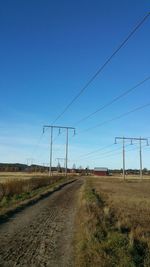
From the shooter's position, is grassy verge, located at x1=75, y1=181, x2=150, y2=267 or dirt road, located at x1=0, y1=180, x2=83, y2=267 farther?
dirt road, located at x1=0, y1=180, x2=83, y2=267

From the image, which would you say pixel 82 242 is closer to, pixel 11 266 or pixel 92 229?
pixel 92 229

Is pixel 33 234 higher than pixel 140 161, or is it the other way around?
pixel 140 161

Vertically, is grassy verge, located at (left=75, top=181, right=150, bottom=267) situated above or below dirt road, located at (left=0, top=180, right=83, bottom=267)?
above

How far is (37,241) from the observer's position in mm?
11180

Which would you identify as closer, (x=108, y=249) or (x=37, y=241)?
(x=108, y=249)

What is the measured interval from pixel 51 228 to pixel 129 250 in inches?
210

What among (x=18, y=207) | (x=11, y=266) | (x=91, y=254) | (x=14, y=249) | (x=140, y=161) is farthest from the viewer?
(x=140, y=161)

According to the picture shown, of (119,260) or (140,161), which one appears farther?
(140,161)

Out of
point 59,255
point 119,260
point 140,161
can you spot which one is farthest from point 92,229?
point 140,161

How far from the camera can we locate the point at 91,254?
8.90 m

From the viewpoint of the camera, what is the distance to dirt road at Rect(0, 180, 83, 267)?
869 cm

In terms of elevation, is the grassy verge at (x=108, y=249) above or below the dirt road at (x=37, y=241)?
above

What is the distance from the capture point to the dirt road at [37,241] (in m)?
8.69

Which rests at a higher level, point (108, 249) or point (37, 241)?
point (108, 249)
